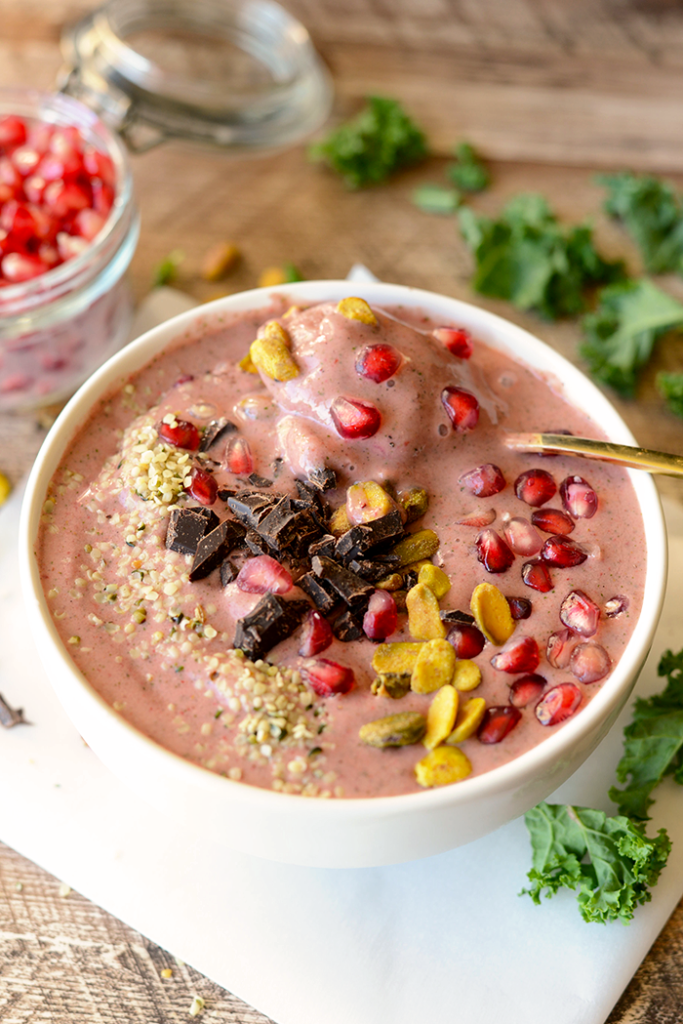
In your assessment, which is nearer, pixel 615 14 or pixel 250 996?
pixel 250 996

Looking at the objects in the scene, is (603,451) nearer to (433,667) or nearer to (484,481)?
(484,481)

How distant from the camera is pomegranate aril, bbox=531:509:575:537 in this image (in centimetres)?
221

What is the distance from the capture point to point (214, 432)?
90.2 inches

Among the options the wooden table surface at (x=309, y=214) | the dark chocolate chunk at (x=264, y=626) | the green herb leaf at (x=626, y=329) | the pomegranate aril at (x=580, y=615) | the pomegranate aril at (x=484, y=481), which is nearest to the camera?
the dark chocolate chunk at (x=264, y=626)

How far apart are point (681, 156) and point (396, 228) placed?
1.33m

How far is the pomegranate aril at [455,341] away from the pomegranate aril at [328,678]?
0.95m

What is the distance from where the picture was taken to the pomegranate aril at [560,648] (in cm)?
200

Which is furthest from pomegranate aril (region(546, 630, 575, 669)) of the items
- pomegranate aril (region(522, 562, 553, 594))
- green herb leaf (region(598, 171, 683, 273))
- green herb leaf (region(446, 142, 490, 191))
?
green herb leaf (region(446, 142, 490, 191))

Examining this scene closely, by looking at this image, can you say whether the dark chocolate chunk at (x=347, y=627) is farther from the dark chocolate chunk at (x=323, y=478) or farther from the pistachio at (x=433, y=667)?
the dark chocolate chunk at (x=323, y=478)

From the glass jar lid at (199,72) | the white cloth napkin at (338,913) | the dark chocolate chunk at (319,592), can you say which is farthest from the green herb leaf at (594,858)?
the glass jar lid at (199,72)

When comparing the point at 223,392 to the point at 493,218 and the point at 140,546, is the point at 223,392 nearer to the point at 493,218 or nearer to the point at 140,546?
the point at 140,546

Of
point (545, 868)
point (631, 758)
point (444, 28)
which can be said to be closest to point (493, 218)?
point (444, 28)

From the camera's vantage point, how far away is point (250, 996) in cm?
205

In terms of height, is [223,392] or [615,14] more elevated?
[615,14]
